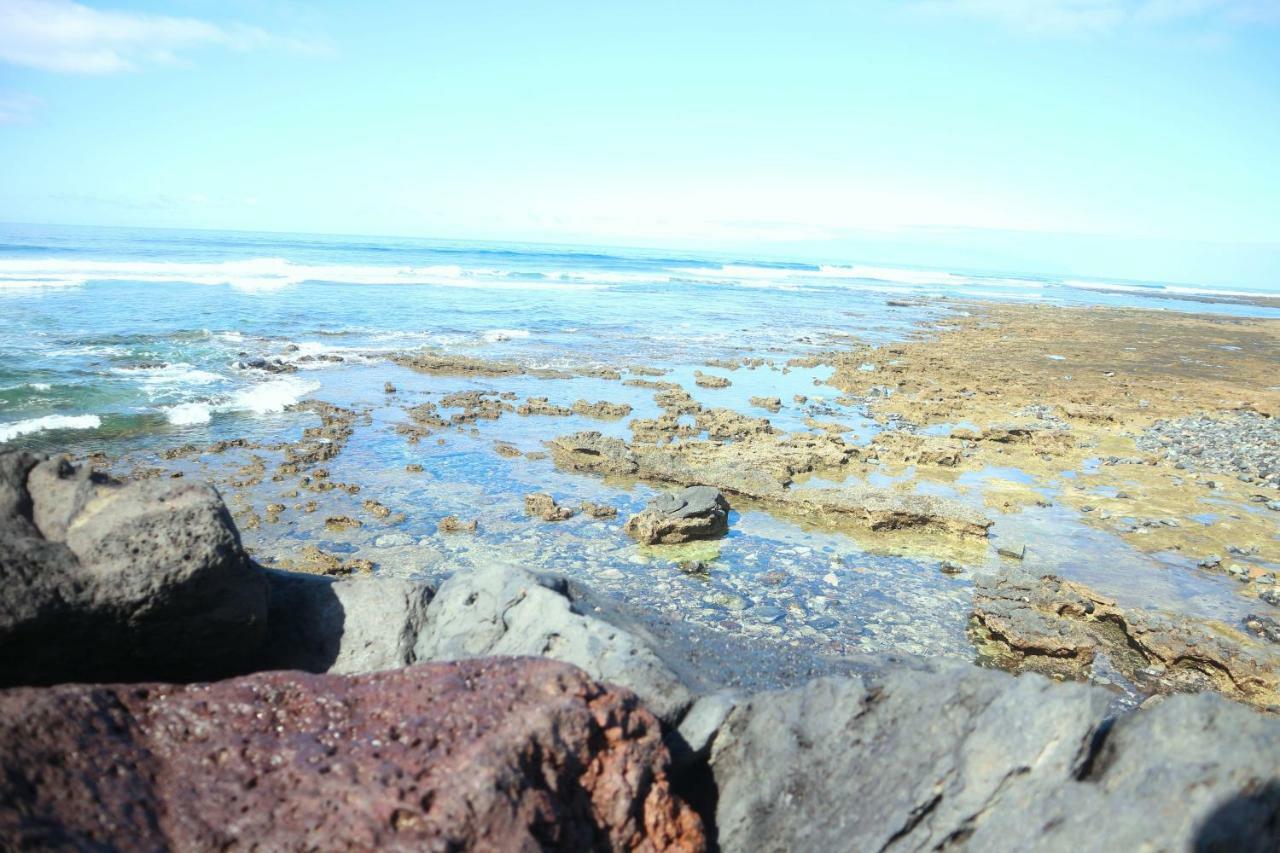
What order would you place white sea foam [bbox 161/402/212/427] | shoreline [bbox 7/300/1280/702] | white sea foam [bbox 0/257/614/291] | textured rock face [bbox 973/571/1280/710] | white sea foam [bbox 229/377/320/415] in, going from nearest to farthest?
textured rock face [bbox 973/571/1280/710], shoreline [bbox 7/300/1280/702], white sea foam [bbox 161/402/212/427], white sea foam [bbox 229/377/320/415], white sea foam [bbox 0/257/614/291]

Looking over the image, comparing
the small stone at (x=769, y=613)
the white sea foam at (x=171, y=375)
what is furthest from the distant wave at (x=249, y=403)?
the small stone at (x=769, y=613)

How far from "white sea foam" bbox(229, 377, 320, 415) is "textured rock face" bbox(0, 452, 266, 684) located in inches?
429

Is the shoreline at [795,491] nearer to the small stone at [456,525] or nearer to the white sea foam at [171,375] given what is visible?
the small stone at [456,525]

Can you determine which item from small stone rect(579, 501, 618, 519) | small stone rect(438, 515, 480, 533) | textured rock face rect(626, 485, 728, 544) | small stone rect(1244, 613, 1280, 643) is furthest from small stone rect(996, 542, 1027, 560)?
small stone rect(438, 515, 480, 533)

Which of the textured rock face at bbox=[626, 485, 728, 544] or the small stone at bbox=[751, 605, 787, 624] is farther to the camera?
the textured rock face at bbox=[626, 485, 728, 544]

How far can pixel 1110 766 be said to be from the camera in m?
3.34

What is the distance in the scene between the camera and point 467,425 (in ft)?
47.4

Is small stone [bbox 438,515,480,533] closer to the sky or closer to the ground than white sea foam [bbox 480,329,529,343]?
closer to the ground

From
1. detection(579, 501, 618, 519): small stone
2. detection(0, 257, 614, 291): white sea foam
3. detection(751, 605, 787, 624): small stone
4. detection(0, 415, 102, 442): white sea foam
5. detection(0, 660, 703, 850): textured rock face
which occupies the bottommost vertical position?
detection(751, 605, 787, 624): small stone

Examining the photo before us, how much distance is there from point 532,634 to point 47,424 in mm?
12767

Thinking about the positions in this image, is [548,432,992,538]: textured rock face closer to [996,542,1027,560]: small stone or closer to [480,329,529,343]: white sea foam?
[996,542,1027,560]: small stone

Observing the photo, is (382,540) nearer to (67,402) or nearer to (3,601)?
(3,601)

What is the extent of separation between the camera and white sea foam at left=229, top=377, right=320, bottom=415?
14984 millimetres

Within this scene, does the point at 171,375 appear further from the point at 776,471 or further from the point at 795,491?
the point at 795,491
